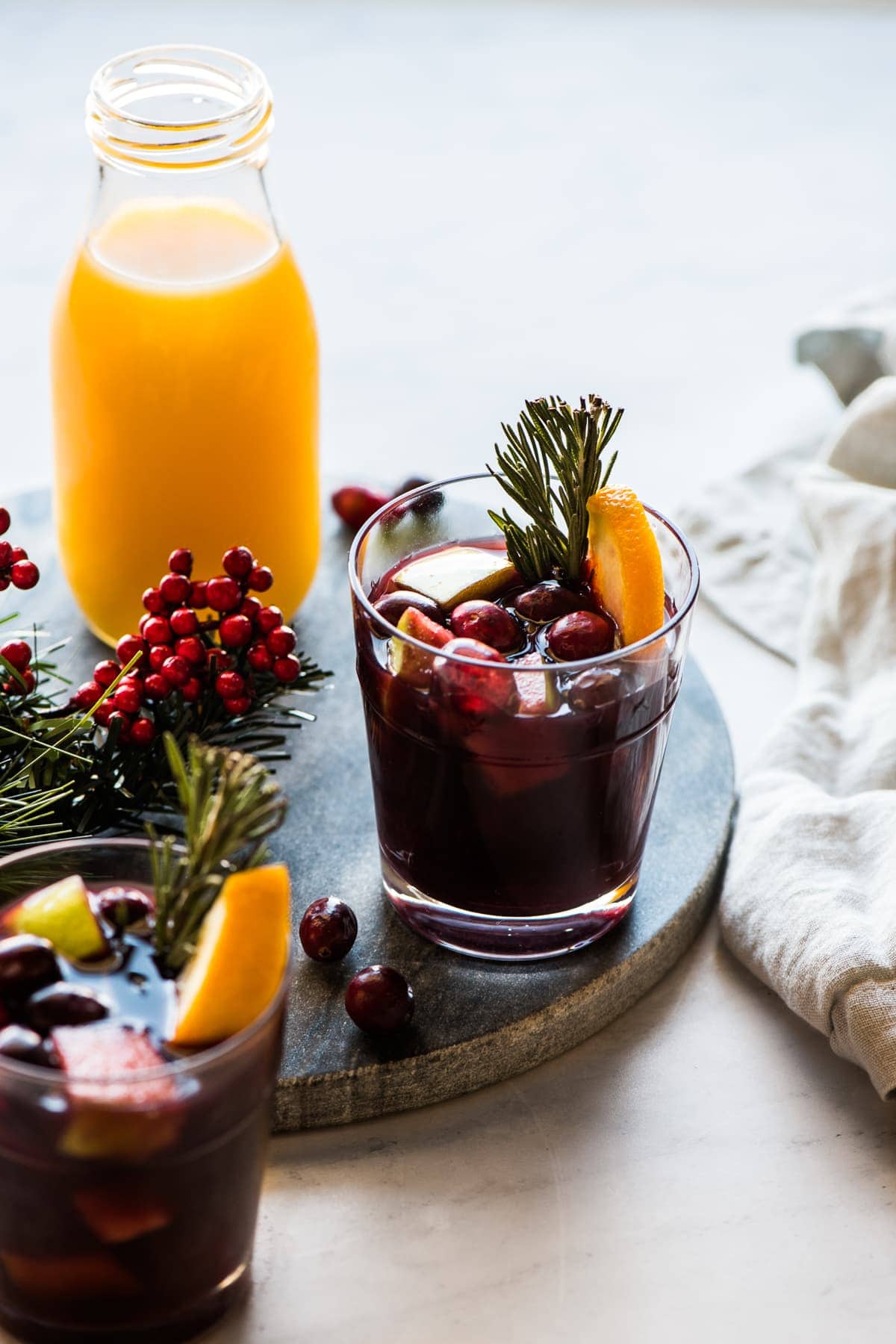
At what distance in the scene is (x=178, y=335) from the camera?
3.39ft

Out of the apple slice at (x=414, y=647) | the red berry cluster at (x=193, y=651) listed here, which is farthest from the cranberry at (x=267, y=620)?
the apple slice at (x=414, y=647)

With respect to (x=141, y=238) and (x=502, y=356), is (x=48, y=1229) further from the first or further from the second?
(x=502, y=356)

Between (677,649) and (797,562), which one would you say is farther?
(797,562)

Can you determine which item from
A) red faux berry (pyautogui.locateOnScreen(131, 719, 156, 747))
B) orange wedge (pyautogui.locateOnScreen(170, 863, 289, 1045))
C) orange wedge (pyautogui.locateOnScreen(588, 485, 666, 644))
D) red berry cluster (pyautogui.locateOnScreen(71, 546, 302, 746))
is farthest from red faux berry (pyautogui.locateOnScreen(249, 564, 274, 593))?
orange wedge (pyautogui.locateOnScreen(170, 863, 289, 1045))

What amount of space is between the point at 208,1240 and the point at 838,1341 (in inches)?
12.5

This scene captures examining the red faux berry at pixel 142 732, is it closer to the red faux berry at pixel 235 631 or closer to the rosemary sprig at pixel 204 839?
the red faux berry at pixel 235 631

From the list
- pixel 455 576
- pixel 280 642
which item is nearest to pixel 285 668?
pixel 280 642

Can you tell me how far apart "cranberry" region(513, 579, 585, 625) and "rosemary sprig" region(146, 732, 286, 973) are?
9.6 inches

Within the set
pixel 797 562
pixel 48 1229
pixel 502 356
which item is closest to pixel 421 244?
pixel 502 356

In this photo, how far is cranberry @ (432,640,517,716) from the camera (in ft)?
2.71

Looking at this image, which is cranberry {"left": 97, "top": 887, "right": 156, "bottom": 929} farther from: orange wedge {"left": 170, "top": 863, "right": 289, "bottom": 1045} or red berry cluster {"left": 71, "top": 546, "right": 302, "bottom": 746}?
red berry cluster {"left": 71, "top": 546, "right": 302, "bottom": 746}

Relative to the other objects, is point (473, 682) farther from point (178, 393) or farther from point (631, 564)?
point (178, 393)

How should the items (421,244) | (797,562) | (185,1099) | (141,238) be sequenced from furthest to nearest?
(421,244) → (797,562) → (141,238) → (185,1099)

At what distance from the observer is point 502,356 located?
5.55 ft
